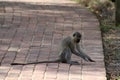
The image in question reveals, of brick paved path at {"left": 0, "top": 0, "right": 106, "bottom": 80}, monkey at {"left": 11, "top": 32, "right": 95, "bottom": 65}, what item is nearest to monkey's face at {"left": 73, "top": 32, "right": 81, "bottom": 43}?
monkey at {"left": 11, "top": 32, "right": 95, "bottom": 65}

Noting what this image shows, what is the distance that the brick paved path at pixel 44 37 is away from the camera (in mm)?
8211

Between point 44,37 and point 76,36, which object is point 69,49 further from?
point 44,37

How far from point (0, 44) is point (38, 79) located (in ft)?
9.98

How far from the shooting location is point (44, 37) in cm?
1143

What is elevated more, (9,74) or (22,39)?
(9,74)

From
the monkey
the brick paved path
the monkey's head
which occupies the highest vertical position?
the monkey's head

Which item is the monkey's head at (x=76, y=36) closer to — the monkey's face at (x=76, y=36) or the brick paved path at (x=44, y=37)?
the monkey's face at (x=76, y=36)

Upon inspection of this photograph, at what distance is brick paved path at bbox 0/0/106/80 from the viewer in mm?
8211

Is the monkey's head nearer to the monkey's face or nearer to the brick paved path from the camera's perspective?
the monkey's face

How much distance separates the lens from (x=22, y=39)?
1120cm

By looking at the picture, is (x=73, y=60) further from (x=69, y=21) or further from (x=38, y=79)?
(x=69, y=21)

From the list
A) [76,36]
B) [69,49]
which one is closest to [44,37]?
[69,49]

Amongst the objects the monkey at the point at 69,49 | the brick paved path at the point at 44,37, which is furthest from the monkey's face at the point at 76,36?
the brick paved path at the point at 44,37

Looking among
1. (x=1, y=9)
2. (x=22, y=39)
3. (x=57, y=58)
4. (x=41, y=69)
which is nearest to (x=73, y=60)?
(x=57, y=58)
